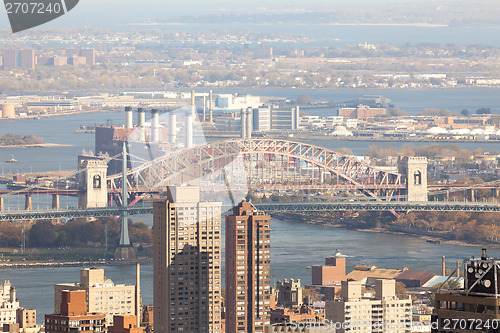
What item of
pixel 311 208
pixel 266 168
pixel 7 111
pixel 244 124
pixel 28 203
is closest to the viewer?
pixel 311 208

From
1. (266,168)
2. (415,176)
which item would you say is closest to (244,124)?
(266,168)

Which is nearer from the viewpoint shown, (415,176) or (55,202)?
(55,202)

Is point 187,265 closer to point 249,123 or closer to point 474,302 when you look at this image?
point 474,302

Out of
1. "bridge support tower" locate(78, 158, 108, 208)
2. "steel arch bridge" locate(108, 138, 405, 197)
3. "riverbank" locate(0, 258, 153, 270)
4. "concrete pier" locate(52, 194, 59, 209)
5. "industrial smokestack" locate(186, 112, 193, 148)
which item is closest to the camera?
"riverbank" locate(0, 258, 153, 270)

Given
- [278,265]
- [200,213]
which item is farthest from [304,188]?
[200,213]

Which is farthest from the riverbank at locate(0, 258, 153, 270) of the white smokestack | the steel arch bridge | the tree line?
A: the white smokestack

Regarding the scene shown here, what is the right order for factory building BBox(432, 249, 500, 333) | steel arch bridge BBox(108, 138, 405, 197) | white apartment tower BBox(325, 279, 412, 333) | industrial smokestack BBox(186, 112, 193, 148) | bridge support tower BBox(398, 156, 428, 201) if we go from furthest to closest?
industrial smokestack BBox(186, 112, 193, 148), bridge support tower BBox(398, 156, 428, 201), steel arch bridge BBox(108, 138, 405, 197), white apartment tower BBox(325, 279, 412, 333), factory building BBox(432, 249, 500, 333)

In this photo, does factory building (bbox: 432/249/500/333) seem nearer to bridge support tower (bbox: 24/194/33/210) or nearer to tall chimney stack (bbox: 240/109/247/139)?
bridge support tower (bbox: 24/194/33/210)
